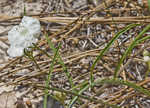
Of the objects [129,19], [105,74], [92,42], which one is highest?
[129,19]

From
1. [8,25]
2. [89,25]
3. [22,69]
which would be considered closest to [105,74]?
[89,25]

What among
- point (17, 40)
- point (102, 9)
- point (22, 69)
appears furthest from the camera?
point (102, 9)

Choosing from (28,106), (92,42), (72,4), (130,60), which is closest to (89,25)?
(92,42)

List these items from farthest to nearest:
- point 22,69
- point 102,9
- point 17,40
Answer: point 102,9 < point 22,69 < point 17,40

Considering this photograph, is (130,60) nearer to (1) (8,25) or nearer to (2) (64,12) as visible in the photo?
(2) (64,12)

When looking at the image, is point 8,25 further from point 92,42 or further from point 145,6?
point 145,6

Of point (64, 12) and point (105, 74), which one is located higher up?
point (64, 12)

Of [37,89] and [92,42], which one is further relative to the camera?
[92,42]
